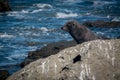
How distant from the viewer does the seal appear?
11.6 m

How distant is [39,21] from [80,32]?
10155 millimetres

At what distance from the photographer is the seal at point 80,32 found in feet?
38.0

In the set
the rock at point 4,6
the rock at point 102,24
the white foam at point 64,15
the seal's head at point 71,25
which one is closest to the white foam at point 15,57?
the seal's head at point 71,25

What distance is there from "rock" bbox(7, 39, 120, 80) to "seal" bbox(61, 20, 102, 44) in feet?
15.2

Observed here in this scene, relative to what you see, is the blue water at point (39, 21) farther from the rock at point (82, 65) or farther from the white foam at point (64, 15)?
A: the rock at point (82, 65)

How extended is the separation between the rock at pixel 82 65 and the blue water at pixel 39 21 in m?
4.95

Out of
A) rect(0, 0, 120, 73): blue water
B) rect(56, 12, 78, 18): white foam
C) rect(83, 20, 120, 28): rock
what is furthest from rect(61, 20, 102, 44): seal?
rect(56, 12, 78, 18): white foam

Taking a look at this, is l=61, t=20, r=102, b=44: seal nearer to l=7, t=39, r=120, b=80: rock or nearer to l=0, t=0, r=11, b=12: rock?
l=7, t=39, r=120, b=80: rock

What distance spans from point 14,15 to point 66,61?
689 inches

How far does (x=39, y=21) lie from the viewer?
21844 mm

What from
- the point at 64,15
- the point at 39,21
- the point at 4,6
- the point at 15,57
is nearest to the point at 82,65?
the point at 15,57

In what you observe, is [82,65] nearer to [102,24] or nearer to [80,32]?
[80,32]

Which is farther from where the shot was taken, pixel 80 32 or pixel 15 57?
pixel 15 57

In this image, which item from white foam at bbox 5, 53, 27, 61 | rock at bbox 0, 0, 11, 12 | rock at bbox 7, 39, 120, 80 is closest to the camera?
rock at bbox 7, 39, 120, 80
